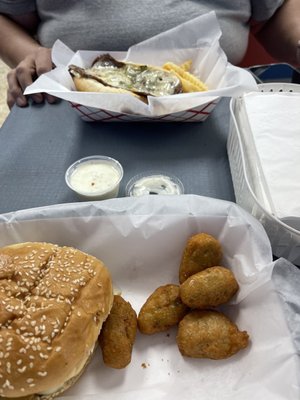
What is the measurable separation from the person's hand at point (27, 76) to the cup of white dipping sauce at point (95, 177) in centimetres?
50

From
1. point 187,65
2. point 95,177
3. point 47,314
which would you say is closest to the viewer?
point 47,314

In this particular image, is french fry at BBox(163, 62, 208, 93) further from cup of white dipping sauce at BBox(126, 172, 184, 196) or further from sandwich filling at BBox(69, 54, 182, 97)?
cup of white dipping sauce at BBox(126, 172, 184, 196)

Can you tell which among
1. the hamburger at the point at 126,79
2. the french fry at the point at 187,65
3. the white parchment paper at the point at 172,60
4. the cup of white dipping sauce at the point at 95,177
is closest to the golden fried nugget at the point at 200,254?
the cup of white dipping sauce at the point at 95,177

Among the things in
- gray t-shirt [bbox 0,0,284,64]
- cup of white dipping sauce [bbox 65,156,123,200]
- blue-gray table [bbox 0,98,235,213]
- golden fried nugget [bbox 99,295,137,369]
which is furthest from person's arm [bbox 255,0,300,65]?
golden fried nugget [bbox 99,295,137,369]

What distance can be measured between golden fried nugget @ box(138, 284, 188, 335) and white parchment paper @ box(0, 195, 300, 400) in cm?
4

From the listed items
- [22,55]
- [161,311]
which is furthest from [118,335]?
[22,55]

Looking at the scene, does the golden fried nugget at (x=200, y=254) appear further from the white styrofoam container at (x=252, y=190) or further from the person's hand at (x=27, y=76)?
the person's hand at (x=27, y=76)

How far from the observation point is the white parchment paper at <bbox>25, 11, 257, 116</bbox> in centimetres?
124

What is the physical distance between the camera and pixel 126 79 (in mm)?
1408

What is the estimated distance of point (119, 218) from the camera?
98cm

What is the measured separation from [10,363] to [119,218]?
0.41 metres

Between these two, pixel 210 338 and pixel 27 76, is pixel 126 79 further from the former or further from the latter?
pixel 210 338

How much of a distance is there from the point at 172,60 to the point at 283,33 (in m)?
0.59

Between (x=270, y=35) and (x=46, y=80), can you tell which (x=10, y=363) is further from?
(x=270, y=35)
